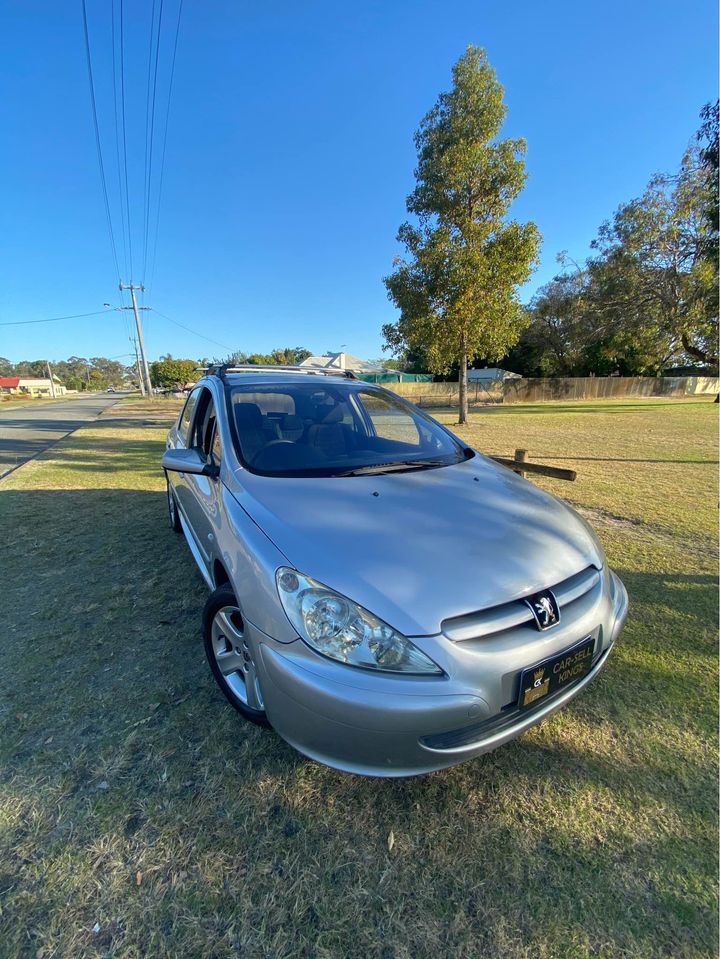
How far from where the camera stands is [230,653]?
2.23 meters

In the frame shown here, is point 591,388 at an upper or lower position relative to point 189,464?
lower

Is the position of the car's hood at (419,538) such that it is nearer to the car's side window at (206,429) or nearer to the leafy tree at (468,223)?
the car's side window at (206,429)

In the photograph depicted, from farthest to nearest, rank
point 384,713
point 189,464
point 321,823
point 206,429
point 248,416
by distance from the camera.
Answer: point 206,429 → point 248,416 → point 189,464 → point 321,823 → point 384,713

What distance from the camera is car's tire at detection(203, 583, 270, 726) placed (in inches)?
78.1

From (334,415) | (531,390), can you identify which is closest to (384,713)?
(334,415)

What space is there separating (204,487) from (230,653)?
3.33ft

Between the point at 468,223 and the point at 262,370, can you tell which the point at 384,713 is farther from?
the point at 468,223

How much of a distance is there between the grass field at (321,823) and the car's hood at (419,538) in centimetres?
88

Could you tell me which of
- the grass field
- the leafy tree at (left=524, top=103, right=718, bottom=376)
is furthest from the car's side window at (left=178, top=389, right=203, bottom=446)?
the leafy tree at (left=524, top=103, right=718, bottom=376)

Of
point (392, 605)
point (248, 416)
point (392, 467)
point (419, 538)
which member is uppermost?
point (248, 416)

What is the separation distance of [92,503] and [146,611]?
353cm

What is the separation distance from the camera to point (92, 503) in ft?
19.3

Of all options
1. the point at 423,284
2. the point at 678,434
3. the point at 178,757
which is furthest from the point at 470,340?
the point at 178,757

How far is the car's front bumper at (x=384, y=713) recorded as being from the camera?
56.3 inches
